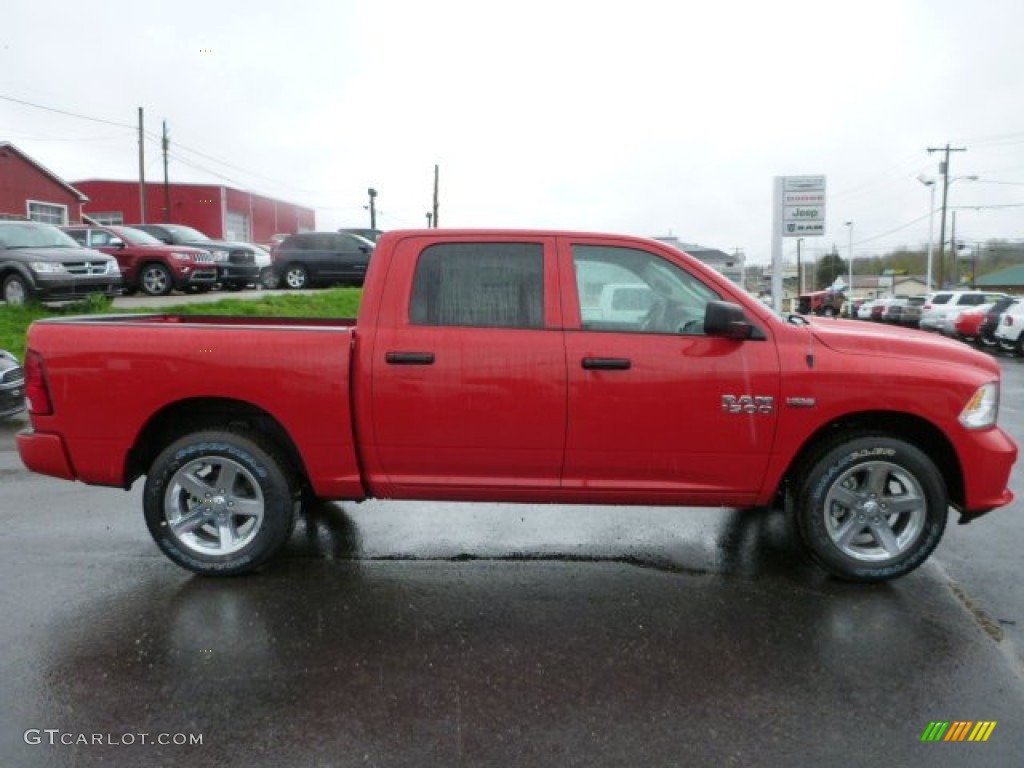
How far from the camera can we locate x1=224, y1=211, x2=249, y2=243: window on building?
160ft

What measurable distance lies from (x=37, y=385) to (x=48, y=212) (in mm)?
36244

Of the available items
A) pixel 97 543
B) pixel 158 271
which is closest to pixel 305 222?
pixel 158 271

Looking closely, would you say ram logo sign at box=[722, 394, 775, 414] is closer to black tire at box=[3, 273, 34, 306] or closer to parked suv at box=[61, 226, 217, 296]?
black tire at box=[3, 273, 34, 306]

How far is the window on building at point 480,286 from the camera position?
4.07 m

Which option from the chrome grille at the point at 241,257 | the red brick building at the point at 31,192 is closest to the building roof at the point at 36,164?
the red brick building at the point at 31,192

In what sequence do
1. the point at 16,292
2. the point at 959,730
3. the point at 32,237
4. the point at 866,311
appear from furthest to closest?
the point at 866,311, the point at 32,237, the point at 16,292, the point at 959,730

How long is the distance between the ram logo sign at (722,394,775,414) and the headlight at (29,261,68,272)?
12.2 meters

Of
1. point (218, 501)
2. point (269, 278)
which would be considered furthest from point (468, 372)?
point (269, 278)

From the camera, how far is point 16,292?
12.6 metres

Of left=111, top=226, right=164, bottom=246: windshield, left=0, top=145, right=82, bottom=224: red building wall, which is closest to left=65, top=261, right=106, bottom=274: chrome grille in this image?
left=111, top=226, right=164, bottom=246: windshield

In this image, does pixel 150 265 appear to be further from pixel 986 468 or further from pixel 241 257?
pixel 986 468

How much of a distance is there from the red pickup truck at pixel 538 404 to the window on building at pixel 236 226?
156 ft

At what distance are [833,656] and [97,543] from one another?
4161 millimetres

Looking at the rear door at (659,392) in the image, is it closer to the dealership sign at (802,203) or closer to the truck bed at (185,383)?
the truck bed at (185,383)
